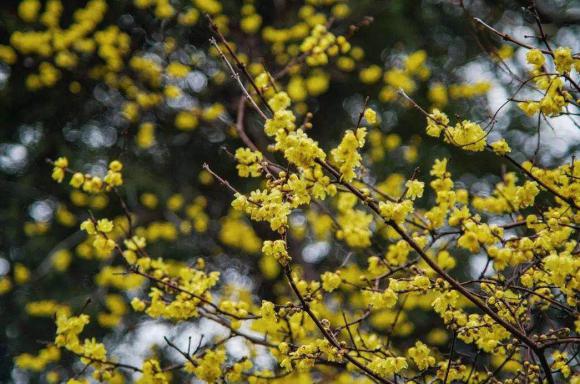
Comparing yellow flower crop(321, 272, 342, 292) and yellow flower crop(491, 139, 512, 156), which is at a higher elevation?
yellow flower crop(491, 139, 512, 156)

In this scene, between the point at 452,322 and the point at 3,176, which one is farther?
the point at 3,176

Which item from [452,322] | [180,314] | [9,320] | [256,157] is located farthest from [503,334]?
[9,320]

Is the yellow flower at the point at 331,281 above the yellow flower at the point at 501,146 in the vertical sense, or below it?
below

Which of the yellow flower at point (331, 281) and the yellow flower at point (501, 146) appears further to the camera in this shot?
the yellow flower at point (331, 281)

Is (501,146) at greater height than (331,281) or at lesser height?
greater

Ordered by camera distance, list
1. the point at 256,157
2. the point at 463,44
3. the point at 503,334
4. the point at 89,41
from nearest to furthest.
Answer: the point at 503,334 < the point at 256,157 < the point at 89,41 < the point at 463,44

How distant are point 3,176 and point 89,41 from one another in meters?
2.14

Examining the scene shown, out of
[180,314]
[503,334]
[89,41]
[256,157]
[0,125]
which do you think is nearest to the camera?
[503,334]

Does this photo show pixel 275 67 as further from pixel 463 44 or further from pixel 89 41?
pixel 463 44

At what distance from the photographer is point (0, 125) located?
668cm

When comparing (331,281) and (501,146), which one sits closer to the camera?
(501,146)

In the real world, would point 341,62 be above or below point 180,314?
above

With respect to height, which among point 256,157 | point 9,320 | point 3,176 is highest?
point 256,157

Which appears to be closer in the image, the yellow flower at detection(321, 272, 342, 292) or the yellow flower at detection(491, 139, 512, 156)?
the yellow flower at detection(491, 139, 512, 156)
